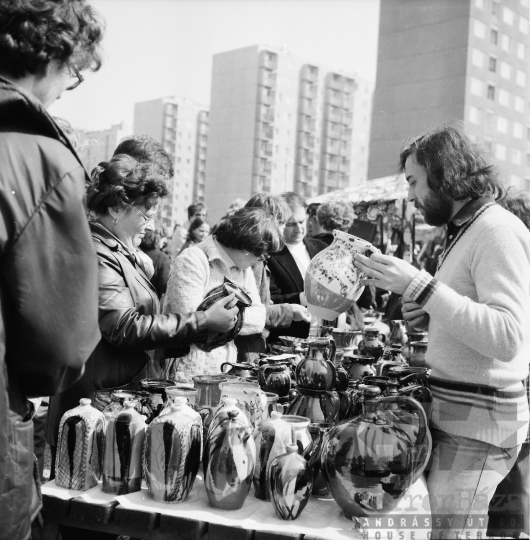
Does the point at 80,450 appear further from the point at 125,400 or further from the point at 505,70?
the point at 505,70

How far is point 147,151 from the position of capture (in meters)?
2.36

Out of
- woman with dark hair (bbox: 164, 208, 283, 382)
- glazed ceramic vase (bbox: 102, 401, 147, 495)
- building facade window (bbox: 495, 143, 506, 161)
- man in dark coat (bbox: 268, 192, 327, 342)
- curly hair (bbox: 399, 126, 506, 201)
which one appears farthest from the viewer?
building facade window (bbox: 495, 143, 506, 161)

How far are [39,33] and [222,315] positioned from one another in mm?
1102

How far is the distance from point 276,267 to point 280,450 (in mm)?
2326

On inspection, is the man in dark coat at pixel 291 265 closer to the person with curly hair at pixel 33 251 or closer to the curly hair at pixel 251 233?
the curly hair at pixel 251 233

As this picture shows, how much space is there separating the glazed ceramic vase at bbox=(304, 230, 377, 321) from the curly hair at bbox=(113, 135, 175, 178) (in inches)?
25.6

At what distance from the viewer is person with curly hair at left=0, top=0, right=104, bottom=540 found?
106cm

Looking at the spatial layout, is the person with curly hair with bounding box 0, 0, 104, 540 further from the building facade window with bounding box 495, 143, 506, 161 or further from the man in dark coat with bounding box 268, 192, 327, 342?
the building facade window with bounding box 495, 143, 506, 161

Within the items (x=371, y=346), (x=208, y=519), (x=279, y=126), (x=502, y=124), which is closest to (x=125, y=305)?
(x=208, y=519)

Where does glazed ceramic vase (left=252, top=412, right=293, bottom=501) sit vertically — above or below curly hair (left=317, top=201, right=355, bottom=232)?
below

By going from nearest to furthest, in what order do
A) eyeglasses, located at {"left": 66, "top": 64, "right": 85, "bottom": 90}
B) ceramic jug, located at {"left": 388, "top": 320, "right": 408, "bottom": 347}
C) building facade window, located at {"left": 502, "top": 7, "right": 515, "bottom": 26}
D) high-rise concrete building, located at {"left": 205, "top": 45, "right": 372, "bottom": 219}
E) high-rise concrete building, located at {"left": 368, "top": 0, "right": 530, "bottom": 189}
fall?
eyeglasses, located at {"left": 66, "top": 64, "right": 85, "bottom": 90}, ceramic jug, located at {"left": 388, "top": 320, "right": 408, "bottom": 347}, high-rise concrete building, located at {"left": 368, "top": 0, "right": 530, "bottom": 189}, building facade window, located at {"left": 502, "top": 7, "right": 515, "bottom": 26}, high-rise concrete building, located at {"left": 205, "top": 45, "right": 372, "bottom": 219}

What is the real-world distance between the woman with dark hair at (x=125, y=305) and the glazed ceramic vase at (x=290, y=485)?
57cm

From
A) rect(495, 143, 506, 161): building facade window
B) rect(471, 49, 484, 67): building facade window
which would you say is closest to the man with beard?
rect(471, 49, 484, 67): building facade window

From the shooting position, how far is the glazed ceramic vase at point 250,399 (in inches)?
69.7
